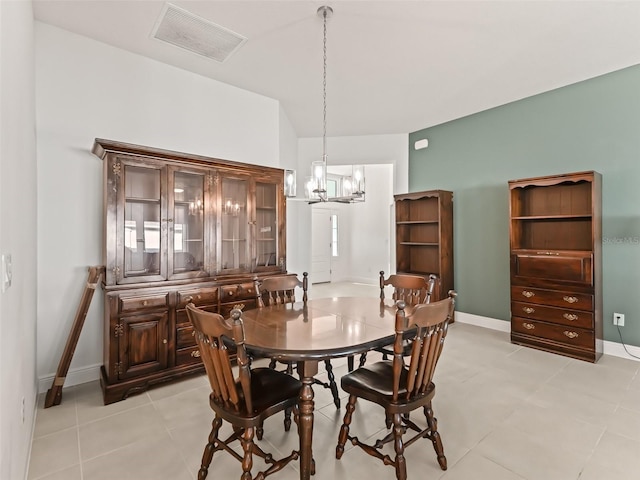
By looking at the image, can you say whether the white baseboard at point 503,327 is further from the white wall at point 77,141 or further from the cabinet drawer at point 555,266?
the white wall at point 77,141

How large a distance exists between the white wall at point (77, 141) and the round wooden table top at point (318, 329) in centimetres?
178

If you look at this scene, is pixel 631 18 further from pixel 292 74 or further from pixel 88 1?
pixel 88 1

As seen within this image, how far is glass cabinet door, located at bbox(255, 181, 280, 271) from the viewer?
361cm

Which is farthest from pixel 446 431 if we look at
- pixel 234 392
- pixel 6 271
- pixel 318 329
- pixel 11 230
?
pixel 11 230

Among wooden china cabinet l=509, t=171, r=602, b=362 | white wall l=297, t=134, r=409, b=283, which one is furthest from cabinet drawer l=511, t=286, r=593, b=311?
white wall l=297, t=134, r=409, b=283

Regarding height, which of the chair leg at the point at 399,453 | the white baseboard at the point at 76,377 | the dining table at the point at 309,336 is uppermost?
the dining table at the point at 309,336

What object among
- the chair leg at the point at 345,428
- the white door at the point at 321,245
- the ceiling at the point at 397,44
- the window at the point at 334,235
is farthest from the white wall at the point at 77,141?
the window at the point at 334,235

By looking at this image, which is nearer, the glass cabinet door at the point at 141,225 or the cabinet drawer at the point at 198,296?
the glass cabinet door at the point at 141,225

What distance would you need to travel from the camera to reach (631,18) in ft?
8.64

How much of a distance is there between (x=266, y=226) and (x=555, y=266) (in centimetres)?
323

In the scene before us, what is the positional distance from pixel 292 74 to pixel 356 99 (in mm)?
984

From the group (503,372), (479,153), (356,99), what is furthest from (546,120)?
(503,372)

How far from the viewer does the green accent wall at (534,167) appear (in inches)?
→ 136

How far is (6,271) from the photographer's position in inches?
49.6
